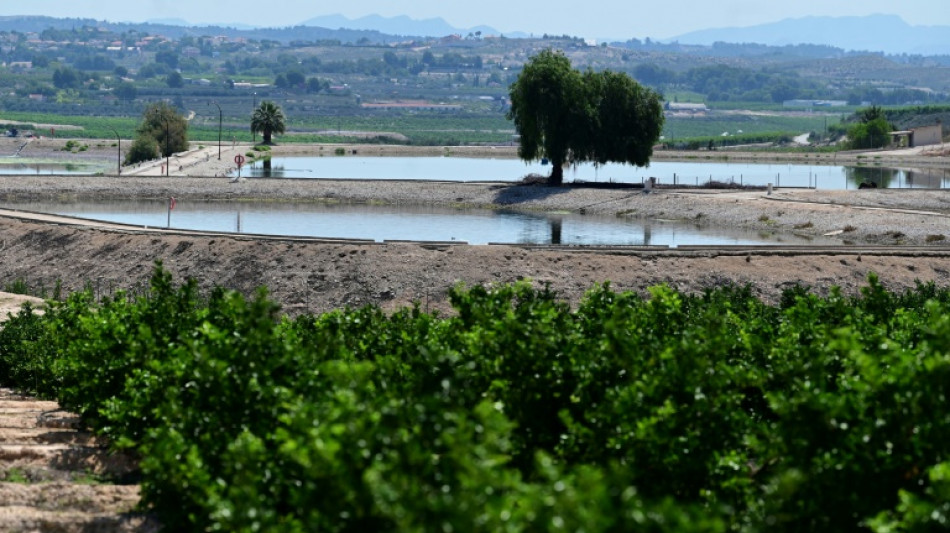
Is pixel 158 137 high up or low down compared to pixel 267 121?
down

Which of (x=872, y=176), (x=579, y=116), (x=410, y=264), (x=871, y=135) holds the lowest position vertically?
(x=410, y=264)

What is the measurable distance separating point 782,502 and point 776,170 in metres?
116

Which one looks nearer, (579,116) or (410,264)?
(410,264)

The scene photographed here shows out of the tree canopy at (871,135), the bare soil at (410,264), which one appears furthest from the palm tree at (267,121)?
the bare soil at (410,264)

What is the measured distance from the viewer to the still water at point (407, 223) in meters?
70.2

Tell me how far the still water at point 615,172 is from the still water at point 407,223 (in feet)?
75.2

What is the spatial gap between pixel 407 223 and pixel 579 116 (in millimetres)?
19776

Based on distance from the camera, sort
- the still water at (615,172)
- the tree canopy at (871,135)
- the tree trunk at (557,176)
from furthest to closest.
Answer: the tree canopy at (871,135) < the still water at (615,172) < the tree trunk at (557,176)

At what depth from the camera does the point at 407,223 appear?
77250mm

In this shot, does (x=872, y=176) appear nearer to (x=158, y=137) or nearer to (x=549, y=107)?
(x=549, y=107)

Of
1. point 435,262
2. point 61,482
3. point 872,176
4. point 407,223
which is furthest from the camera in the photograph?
point 872,176

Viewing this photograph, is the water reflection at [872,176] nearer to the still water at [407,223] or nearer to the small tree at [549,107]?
the small tree at [549,107]

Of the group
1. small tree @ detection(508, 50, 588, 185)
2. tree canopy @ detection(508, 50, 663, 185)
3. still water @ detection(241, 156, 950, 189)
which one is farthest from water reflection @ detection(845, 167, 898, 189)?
small tree @ detection(508, 50, 588, 185)

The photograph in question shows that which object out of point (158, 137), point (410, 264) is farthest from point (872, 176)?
point (410, 264)
